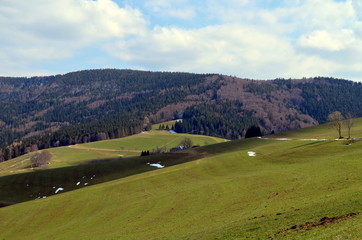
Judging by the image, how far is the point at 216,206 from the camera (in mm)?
42312

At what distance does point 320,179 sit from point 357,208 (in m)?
17.3

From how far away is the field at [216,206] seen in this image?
91.3 ft

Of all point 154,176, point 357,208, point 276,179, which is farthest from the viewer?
point 154,176

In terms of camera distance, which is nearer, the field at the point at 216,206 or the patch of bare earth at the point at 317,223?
the patch of bare earth at the point at 317,223

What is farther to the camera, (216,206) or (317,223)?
(216,206)

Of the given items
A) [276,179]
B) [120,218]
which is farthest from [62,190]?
[276,179]

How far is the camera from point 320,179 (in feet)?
146

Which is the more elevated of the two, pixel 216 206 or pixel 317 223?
pixel 317 223

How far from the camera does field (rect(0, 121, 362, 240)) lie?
91.3ft

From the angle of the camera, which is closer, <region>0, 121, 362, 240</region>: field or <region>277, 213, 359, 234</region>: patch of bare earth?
<region>277, 213, 359, 234</region>: patch of bare earth

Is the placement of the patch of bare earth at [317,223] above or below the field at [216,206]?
above

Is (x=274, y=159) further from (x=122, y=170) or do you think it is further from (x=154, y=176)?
(x=122, y=170)

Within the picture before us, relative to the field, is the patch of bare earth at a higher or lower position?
higher

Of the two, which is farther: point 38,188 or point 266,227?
point 38,188
